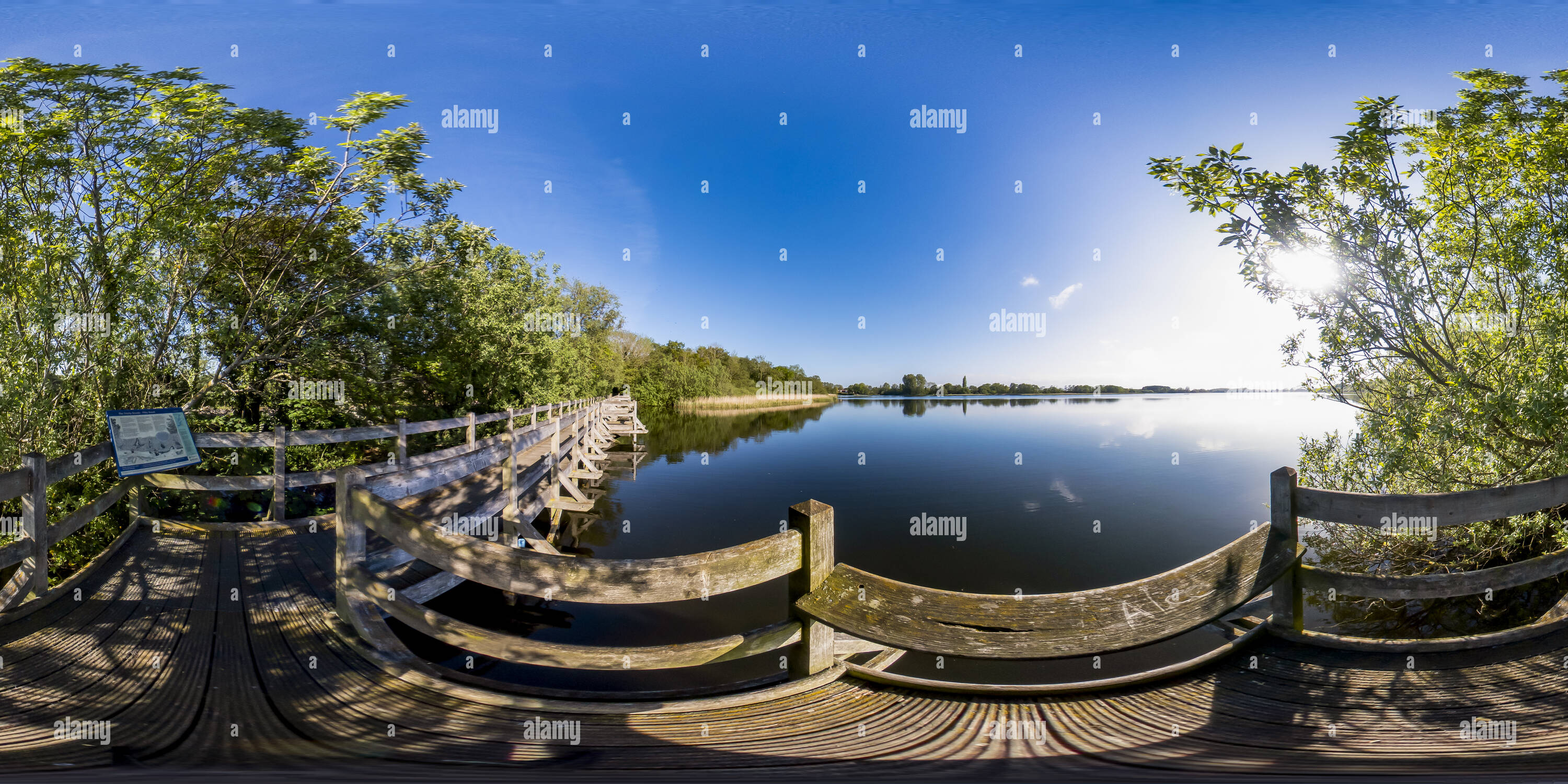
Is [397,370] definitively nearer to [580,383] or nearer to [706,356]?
[580,383]

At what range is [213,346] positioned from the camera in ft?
27.0

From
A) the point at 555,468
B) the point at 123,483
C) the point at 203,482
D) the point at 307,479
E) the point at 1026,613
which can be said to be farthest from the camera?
the point at 555,468

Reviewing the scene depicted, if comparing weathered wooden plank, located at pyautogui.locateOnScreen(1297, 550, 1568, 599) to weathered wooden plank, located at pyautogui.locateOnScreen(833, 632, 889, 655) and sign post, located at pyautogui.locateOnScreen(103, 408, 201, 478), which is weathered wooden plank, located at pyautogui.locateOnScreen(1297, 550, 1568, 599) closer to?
weathered wooden plank, located at pyautogui.locateOnScreen(833, 632, 889, 655)

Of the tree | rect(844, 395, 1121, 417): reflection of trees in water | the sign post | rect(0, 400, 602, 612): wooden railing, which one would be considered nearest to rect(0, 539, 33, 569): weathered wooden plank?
rect(0, 400, 602, 612): wooden railing

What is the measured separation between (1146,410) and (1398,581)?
7378cm

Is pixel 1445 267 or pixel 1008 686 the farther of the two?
pixel 1445 267

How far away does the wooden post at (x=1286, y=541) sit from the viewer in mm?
2422

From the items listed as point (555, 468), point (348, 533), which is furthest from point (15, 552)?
point (555, 468)

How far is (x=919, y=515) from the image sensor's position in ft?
40.0

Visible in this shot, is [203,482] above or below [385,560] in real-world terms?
above

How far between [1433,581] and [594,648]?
436cm

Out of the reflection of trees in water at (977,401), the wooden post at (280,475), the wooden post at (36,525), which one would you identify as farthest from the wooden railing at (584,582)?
the reflection of trees in water at (977,401)

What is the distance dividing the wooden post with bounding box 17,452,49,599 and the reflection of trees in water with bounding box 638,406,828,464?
16.4m

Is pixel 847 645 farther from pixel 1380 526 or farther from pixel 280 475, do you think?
pixel 280 475
